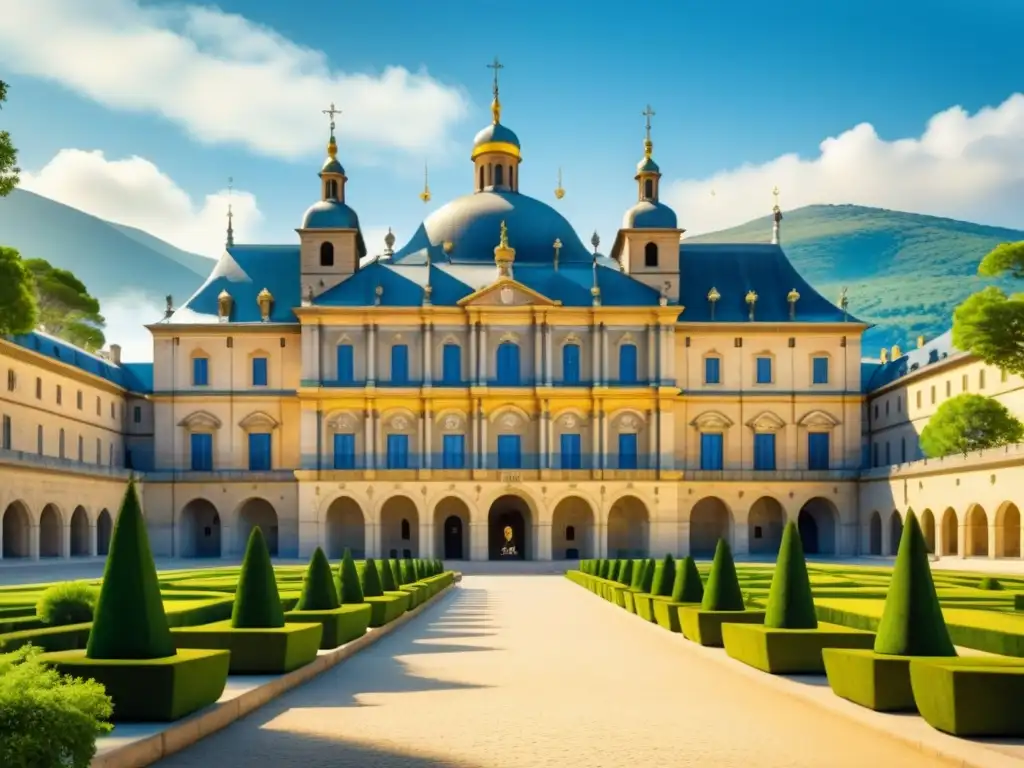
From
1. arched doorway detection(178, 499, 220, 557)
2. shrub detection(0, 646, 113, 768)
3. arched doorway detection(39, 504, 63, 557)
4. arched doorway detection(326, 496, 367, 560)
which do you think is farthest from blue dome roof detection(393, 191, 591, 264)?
shrub detection(0, 646, 113, 768)

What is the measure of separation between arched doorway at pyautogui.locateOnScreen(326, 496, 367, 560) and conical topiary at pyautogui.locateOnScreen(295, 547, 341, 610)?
44.6m

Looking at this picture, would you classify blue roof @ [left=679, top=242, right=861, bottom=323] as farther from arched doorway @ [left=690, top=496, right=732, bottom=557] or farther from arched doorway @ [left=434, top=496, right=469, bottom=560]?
arched doorway @ [left=434, top=496, right=469, bottom=560]

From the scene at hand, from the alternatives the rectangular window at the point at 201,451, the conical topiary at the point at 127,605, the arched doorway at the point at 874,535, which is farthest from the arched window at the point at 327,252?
the conical topiary at the point at 127,605

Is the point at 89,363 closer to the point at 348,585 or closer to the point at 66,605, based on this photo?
the point at 348,585

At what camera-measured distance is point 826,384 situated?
216 feet

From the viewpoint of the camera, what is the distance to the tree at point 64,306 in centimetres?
8012

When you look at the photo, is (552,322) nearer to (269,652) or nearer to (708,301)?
(708,301)

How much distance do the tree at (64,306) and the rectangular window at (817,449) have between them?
153 feet

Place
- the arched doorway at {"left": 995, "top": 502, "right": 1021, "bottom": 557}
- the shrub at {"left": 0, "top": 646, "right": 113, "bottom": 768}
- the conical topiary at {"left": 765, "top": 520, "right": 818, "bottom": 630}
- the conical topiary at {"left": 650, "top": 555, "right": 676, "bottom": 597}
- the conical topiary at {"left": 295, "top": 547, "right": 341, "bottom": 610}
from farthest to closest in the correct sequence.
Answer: the arched doorway at {"left": 995, "top": 502, "right": 1021, "bottom": 557}, the conical topiary at {"left": 650, "top": 555, "right": 676, "bottom": 597}, the conical topiary at {"left": 295, "top": 547, "right": 341, "bottom": 610}, the conical topiary at {"left": 765, "top": 520, "right": 818, "bottom": 630}, the shrub at {"left": 0, "top": 646, "right": 113, "bottom": 768}

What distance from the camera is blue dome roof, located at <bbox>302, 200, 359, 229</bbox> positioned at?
6625 centimetres

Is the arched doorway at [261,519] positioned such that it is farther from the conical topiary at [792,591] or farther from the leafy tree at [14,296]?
the conical topiary at [792,591]

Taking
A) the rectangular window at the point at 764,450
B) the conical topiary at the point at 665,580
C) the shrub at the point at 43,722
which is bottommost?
the conical topiary at the point at 665,580

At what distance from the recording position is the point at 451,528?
66.2 m

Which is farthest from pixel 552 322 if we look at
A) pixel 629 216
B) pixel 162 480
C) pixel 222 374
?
pixel 162 480
